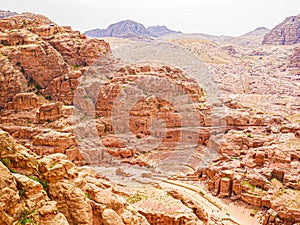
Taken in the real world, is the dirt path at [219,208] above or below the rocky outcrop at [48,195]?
below

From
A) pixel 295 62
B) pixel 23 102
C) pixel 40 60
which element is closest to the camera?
pixel 23 102

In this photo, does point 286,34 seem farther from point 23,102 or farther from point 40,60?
point 23,102

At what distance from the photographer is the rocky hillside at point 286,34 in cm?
12662

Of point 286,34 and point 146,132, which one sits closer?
point 146,132

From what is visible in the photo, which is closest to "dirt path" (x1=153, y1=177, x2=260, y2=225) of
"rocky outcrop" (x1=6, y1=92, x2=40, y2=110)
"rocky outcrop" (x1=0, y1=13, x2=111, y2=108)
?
"rocky outcrop" (x1=6, y1=92, x2=40, y2=110)

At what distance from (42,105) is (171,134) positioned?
46.1 feet

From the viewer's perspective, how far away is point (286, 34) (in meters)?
130

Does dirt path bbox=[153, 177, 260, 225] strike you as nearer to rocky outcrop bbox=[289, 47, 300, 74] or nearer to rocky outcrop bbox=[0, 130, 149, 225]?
rocky outcrop bbox=[0, 130, 149, 225]

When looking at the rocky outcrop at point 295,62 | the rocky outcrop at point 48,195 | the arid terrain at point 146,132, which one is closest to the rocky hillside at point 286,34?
the rocky outcrop at point 295,62

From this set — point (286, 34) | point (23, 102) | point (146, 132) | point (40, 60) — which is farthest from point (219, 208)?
point (286, 34)

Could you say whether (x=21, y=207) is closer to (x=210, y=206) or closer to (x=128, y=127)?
(x=210, y=206)

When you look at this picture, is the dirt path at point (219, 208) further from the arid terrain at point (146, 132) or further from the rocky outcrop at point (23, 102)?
the rocky outcrop at point (23, 102)

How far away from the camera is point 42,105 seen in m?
30.6

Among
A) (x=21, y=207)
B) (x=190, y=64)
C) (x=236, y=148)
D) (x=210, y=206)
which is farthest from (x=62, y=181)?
(x=190, y=64)
